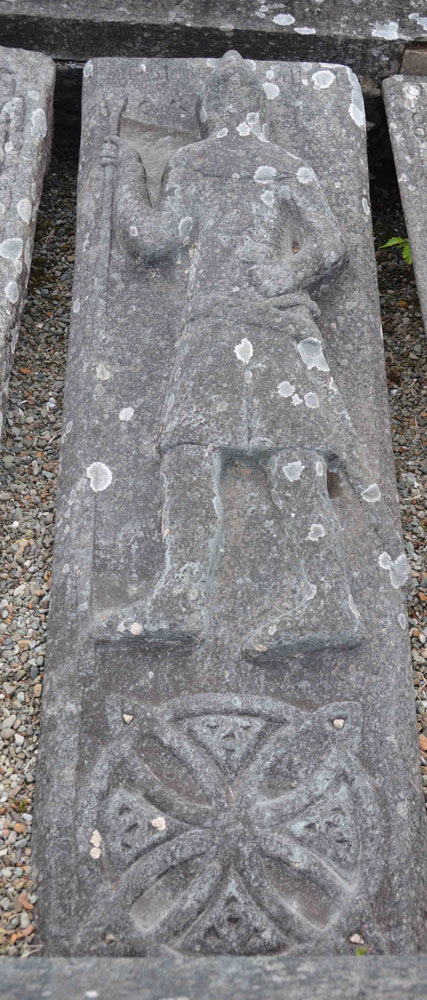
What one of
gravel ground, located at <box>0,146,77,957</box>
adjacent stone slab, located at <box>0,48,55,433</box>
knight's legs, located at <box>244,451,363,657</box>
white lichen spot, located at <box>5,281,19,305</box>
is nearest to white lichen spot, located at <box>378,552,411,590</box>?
knight's legs, located at <box>244,451,363,657</box>

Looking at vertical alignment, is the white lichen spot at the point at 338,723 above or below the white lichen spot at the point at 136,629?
below

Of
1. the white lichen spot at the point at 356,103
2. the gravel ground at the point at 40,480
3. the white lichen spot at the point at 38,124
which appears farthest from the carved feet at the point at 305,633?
the white lichen spot at the point at 38,124

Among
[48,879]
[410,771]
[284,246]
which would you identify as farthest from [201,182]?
[48,879]

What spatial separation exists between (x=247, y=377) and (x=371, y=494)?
→ 57cm

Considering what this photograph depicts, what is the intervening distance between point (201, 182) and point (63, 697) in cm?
203

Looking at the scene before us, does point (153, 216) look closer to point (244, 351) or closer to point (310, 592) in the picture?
point (244, 351)

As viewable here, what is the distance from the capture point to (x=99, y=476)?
115 inches

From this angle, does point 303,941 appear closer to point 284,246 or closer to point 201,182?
point 284,246

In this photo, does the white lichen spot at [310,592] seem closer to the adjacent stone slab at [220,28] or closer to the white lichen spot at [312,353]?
the white lichen spot at [312,353]

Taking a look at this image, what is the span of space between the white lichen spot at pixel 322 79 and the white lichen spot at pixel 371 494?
2.04 metres

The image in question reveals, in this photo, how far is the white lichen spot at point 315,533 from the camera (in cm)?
267

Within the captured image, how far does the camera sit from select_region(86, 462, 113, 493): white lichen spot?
289cm

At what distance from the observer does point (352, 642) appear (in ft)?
8.49

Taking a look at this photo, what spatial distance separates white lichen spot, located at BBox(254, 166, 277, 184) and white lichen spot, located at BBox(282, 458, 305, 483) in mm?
1292
